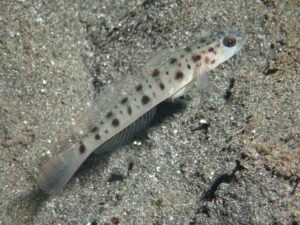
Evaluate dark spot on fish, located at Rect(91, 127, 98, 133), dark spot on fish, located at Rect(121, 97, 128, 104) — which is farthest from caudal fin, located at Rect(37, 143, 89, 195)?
dark spot on fish, located at Rect(121, 97, 128, 104)

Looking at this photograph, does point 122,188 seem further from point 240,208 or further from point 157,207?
point 240,208

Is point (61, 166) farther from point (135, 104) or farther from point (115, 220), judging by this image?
point (135, 104)

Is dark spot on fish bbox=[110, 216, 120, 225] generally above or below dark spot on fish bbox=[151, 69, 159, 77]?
below

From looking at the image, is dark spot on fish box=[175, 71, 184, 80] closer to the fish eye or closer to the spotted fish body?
the spotted fish body

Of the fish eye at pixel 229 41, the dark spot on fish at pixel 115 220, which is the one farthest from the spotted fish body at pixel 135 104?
the dark spot on fish at pixel 115 220

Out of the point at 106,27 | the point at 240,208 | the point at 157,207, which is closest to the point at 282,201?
the point at 240,208

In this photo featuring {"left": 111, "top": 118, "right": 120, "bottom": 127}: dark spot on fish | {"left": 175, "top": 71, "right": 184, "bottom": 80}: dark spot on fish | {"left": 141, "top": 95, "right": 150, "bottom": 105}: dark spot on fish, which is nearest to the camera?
{"left": 111, "top": 118, "right": 120, "bottom": 127}: dark spot on fish

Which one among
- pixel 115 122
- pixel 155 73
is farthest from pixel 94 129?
pixel 155 73

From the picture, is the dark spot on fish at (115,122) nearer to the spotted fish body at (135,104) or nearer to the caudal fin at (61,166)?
the spotted fish body at (135,104)
